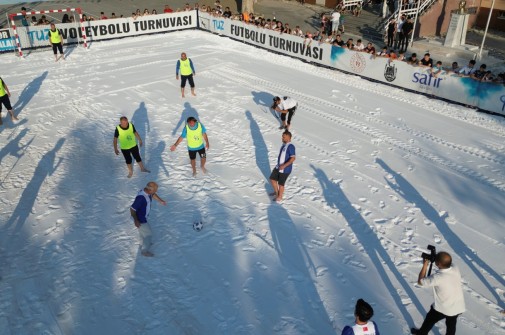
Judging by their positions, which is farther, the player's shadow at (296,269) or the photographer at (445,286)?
the player's shadow at (296,269)

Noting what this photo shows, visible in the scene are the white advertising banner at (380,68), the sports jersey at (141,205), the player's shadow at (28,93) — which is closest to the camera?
the sports jersey at (141,205)

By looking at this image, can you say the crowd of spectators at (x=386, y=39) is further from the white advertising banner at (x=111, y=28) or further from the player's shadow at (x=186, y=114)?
the player's shadow at (x=186, y=114)

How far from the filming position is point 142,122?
1268 centimetres

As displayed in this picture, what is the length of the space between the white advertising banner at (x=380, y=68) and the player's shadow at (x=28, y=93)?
9910 millimetres

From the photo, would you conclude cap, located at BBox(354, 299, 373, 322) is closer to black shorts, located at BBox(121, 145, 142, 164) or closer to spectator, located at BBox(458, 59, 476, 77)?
black shorts, located at BBox(121, 145, 142, 164)

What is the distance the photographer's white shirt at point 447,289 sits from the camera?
5.00m

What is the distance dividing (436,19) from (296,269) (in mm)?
21619

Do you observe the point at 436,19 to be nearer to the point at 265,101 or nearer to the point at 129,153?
the point at 265,101

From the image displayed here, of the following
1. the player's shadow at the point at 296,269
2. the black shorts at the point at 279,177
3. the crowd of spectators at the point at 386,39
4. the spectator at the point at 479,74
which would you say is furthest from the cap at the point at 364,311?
the spectator at the point at 479,74

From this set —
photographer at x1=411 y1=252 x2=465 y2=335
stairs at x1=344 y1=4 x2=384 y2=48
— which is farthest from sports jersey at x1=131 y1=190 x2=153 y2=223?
stairs at x1=344 y1=4 x2=384 y2=48

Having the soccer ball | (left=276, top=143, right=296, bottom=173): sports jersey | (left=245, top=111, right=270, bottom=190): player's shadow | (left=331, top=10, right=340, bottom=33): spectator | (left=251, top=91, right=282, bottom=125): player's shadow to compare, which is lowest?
the soccer ball

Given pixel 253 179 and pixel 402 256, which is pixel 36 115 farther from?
pixel 402 256

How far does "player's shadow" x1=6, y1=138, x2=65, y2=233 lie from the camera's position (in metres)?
8.31

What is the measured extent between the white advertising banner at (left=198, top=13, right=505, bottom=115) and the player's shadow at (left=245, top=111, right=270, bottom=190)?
6.07m
